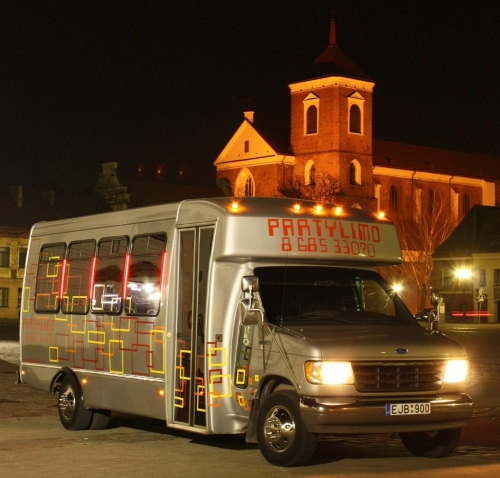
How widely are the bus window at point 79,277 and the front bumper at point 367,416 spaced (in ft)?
15.6

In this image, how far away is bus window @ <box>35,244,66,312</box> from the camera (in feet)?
54.0

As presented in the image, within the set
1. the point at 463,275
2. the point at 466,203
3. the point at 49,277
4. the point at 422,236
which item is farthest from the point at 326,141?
the point at 49,277

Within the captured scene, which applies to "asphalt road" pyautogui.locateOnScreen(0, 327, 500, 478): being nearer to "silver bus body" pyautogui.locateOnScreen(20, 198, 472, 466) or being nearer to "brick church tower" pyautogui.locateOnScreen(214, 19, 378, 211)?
"silver bus body" pyautogui.locateOnScreen(20, 198, 472, 466)

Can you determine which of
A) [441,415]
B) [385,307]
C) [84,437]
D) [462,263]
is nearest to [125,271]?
[84,437]

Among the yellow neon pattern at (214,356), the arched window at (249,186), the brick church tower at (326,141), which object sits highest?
the brick church tower at (326,141)

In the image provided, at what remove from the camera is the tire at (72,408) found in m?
15.3

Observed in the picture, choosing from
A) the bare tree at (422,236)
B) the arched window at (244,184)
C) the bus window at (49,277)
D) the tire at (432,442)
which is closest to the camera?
the tire at (432,442)

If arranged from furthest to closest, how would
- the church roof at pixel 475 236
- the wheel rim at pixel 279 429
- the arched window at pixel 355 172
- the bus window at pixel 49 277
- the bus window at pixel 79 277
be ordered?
1. the arched window at pixel 355 172
2. the church roof at pixel 475 236
3. the bus window at pixel 49 277
4. the bus window at pixel 79 277
5. the wheel rim at pixel 279 429

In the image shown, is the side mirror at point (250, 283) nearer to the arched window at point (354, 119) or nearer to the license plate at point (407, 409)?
the license plate at point (407, 409)

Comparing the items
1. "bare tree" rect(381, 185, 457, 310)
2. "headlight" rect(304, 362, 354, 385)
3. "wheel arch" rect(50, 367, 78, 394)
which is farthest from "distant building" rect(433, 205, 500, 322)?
"headlight" rect(304, 362, 354, 385)

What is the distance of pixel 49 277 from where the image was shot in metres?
16.8

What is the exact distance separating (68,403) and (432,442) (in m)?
5.03

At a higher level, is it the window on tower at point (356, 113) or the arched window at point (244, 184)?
the window on tower at point (356, 113)

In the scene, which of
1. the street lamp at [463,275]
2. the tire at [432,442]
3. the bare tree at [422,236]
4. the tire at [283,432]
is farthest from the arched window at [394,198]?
the tire at [283,432]
